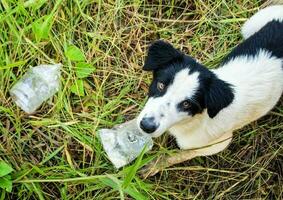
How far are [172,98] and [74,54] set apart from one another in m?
1.01

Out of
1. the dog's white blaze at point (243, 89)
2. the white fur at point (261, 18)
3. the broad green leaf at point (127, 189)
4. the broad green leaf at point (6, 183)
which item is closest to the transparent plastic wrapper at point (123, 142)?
the broad green leaf at point (127, 189)

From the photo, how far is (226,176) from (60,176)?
1.00 m

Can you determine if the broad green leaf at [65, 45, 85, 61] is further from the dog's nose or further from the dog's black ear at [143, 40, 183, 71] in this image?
the dog's nose

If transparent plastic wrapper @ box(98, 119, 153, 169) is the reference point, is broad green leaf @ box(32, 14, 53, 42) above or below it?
above

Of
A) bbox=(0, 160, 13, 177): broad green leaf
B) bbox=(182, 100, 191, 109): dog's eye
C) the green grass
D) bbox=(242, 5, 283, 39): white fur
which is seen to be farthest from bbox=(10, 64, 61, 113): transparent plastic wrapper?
bbox=(242, 5, 283, 39): white fur

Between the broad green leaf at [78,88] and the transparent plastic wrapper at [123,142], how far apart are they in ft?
0.87

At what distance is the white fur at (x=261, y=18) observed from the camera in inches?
134

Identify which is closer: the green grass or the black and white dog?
the black and white dog

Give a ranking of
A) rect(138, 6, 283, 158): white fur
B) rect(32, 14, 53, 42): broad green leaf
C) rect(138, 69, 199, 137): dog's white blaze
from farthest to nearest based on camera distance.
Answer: rect(32, 14, 53, 42): broad green leaf, rect(138, 6, 283, 158): white fur, rect(138, 69, 199, 137): dog's white blaze

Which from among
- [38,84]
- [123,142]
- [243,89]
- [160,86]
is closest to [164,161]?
[123,142]

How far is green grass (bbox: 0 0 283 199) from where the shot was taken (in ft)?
11.3

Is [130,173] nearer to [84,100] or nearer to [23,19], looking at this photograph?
[84,100]

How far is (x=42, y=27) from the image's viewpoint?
349cm

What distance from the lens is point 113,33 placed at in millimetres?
3711
